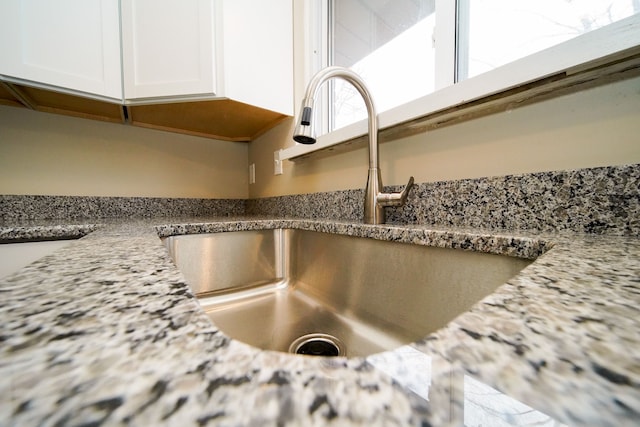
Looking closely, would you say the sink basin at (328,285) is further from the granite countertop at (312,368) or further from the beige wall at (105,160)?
the beige wall at (105,160)

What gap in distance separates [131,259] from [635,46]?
750 millimetres

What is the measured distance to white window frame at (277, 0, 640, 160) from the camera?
38 centimetres

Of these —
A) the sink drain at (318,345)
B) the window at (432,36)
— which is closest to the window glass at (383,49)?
the window at (432,36)

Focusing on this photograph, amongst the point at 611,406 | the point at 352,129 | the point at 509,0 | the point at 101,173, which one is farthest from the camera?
the point at 101,173

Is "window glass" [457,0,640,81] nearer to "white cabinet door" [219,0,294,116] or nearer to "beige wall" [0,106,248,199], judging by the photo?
"white cabinet door" [219,0,294,116]

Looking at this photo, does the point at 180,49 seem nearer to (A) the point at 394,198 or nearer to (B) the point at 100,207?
(B) the point at 100,207

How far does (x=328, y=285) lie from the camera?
0.69 metres

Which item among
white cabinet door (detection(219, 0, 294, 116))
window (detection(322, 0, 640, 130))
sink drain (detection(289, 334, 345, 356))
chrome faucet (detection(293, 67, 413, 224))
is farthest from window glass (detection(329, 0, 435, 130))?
sink drain (detection(289, 334, 345, 356))

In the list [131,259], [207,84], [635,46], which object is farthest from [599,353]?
[207,84]

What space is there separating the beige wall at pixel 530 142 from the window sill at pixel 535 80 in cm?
2

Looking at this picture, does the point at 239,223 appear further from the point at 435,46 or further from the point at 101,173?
the point at 101,173

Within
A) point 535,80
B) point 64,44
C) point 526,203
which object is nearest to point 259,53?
point 64,44

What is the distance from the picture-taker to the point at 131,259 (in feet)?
0.95

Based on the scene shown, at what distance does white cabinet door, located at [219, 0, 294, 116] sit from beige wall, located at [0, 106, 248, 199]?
62cm
